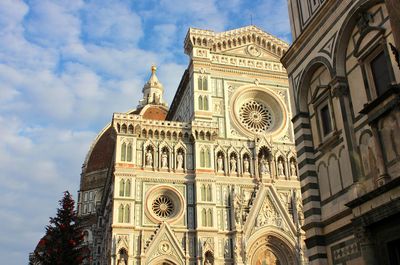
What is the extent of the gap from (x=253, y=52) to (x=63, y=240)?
70.1ft

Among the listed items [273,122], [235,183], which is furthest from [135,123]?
[273,122]

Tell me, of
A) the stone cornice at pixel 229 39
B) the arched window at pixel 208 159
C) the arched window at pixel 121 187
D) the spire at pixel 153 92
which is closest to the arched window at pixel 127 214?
the arched window at pixel 121 187

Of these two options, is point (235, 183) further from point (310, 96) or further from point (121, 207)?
point (310, 96)

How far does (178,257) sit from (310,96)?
18.0 meters

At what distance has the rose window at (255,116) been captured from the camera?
115 feet

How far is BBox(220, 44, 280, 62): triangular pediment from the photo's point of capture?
37.0 meters

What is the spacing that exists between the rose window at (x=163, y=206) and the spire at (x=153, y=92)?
1846 inches

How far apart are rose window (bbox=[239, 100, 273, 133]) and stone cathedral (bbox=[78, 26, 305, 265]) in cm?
9

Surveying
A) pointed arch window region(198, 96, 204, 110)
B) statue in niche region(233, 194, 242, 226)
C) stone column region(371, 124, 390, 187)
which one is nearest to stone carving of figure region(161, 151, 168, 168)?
pointed arch window region(198, 96, 204, 110)

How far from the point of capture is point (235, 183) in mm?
32031

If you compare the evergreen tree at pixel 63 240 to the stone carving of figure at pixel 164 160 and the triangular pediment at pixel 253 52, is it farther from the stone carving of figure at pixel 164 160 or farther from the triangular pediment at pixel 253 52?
the triangular pediment at pixel 253 52

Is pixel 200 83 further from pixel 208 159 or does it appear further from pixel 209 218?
pixel 209 218

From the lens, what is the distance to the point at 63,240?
81.1 feet

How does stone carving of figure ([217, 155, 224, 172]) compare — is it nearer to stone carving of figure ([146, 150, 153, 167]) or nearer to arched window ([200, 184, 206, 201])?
arched window ([200, 184, 206, 201])
